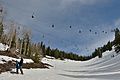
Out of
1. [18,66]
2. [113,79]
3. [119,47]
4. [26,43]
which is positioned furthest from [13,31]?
[113,79]

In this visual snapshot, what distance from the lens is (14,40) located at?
127 m

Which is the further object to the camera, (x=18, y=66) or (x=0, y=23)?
(x=0, y=23)

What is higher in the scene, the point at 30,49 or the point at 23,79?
the point at 30,49

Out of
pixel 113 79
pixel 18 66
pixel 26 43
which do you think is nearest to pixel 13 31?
pixel 26 43

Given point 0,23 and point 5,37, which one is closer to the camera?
point 0,23

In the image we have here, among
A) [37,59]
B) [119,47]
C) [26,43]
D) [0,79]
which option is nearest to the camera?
[0,79]

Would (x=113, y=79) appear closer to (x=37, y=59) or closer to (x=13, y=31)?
(x=37, y=59)

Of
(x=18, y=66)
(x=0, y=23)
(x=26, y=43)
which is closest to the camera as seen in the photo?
(x=18, y=66)

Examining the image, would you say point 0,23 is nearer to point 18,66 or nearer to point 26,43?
point 26,43

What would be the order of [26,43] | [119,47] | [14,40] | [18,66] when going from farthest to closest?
1. [26,43]
2. [14,40]
3. [119,47]
4. [18,66]

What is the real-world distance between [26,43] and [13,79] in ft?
357

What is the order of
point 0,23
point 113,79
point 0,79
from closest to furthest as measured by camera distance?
point 0,79 → point 113,79 → point 0,23

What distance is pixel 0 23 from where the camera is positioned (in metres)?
95.2

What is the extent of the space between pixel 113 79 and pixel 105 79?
1.09 meters
